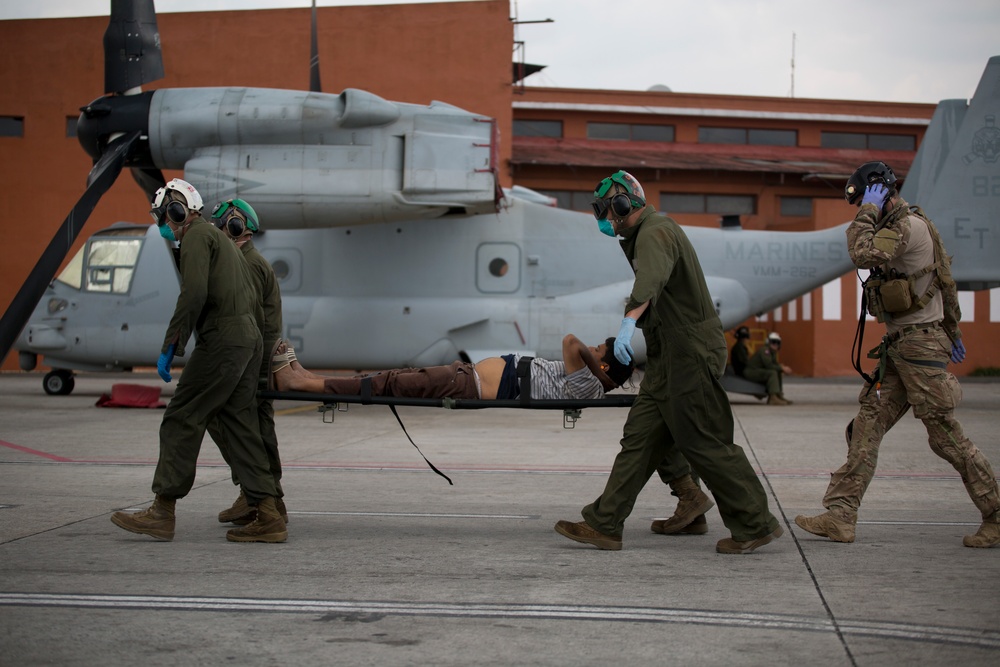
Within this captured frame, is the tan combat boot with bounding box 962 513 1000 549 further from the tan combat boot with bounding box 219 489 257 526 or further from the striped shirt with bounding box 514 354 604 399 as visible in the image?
the tan combat boot with bounding box 219 489 257 526

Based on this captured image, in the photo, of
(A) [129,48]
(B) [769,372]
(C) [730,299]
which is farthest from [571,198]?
(A) [129,48]

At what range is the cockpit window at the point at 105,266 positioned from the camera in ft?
50.2

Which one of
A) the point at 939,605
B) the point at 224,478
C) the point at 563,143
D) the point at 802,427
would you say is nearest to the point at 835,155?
the point at 563,143

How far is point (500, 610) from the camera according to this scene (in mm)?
3922

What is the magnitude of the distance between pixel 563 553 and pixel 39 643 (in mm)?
2560

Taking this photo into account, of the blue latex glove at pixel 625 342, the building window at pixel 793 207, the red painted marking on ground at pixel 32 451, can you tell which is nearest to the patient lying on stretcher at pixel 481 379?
the blue latex glove at pixel 625 342

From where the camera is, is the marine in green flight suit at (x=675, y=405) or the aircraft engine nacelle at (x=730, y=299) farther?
the aircraft engine nacelle at (x=730, y=299)

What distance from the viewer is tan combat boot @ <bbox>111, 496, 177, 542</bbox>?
5.26m

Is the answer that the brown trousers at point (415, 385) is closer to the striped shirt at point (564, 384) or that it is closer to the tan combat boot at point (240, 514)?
the striped shirt at point (564, 384)

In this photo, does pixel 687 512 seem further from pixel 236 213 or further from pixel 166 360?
pixel 236 213

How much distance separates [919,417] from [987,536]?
2.29ft

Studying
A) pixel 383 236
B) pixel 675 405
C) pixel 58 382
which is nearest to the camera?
pixel 675 405

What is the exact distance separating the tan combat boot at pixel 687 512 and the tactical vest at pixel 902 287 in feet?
4.68

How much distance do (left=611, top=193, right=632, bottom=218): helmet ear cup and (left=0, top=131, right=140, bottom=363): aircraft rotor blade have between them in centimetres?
653
